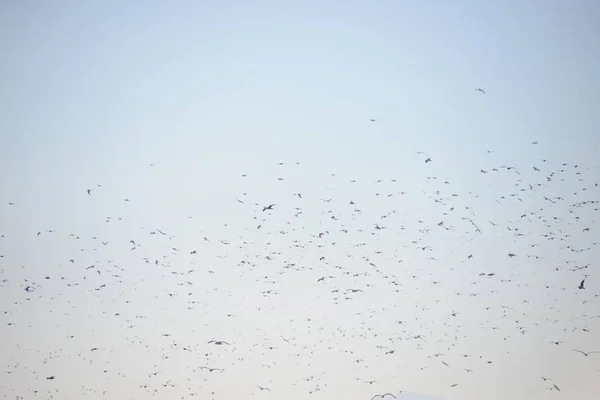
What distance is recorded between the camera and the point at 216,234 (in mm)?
4344

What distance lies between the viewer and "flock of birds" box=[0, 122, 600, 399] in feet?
14.1

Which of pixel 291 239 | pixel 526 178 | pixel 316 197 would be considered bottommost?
pixel 291 239

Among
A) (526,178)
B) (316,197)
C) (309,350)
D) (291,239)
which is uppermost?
(526,178)

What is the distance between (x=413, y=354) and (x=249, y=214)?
206 centimetres

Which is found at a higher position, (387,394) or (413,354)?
(413,354)

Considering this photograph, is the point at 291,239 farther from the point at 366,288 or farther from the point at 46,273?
the point at 46,273

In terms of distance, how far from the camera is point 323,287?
4.38 metres

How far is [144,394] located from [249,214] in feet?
6.40

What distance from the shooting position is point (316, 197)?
14.4ft

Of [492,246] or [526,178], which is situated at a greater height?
[526,178]

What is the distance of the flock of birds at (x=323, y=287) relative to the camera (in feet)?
14.1

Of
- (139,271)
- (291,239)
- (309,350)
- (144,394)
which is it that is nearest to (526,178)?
(291,239)

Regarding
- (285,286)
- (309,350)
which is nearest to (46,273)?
(285,286)

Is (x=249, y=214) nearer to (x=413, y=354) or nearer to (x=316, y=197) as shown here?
(x=316, y=197)
